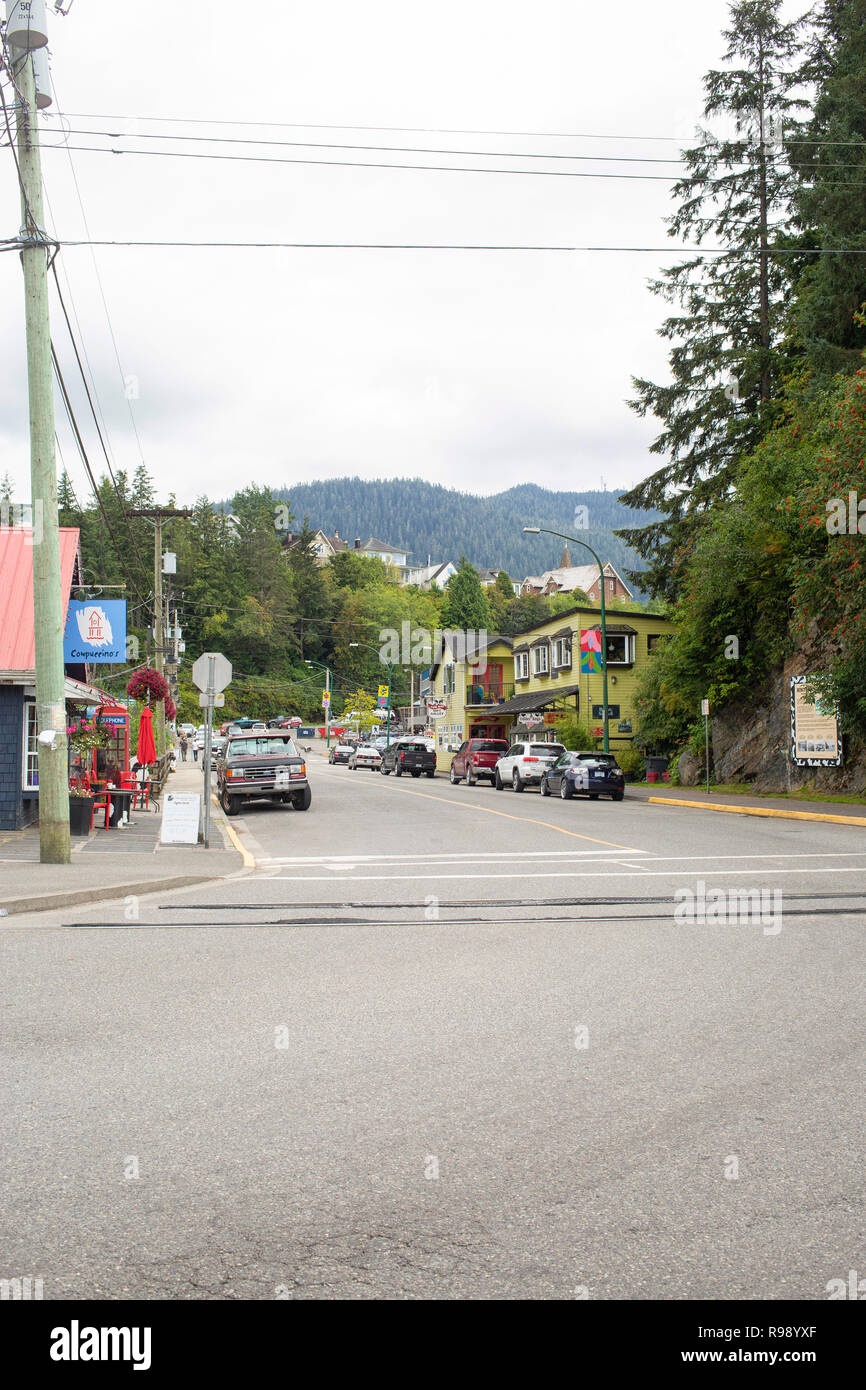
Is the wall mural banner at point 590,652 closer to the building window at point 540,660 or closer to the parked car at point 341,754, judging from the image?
the building window at point 540,660

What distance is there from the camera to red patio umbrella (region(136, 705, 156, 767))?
27.3 metres

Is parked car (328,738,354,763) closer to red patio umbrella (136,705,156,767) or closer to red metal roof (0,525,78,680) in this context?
red patio umbrella (136,705,156,767)

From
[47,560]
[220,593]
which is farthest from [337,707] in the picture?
[47,560]

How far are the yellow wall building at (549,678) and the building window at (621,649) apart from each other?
0.05 meters

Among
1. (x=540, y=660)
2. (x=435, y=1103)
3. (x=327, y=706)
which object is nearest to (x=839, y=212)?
(x=435, y=1103)

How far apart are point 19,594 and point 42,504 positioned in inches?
312

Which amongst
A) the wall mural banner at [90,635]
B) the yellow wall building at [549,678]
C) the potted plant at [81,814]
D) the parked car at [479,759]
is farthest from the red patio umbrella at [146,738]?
the yellow wall building at [549,678]

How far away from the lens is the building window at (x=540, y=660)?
6309 centimetres

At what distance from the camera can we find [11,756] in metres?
20.7

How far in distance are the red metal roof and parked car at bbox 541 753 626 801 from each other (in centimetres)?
1671

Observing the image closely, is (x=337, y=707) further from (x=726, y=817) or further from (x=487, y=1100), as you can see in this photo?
(x=487, y=1100)

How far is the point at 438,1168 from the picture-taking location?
173 inches

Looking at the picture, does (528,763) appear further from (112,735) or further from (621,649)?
(112,735)

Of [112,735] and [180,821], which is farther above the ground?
[112,735]
